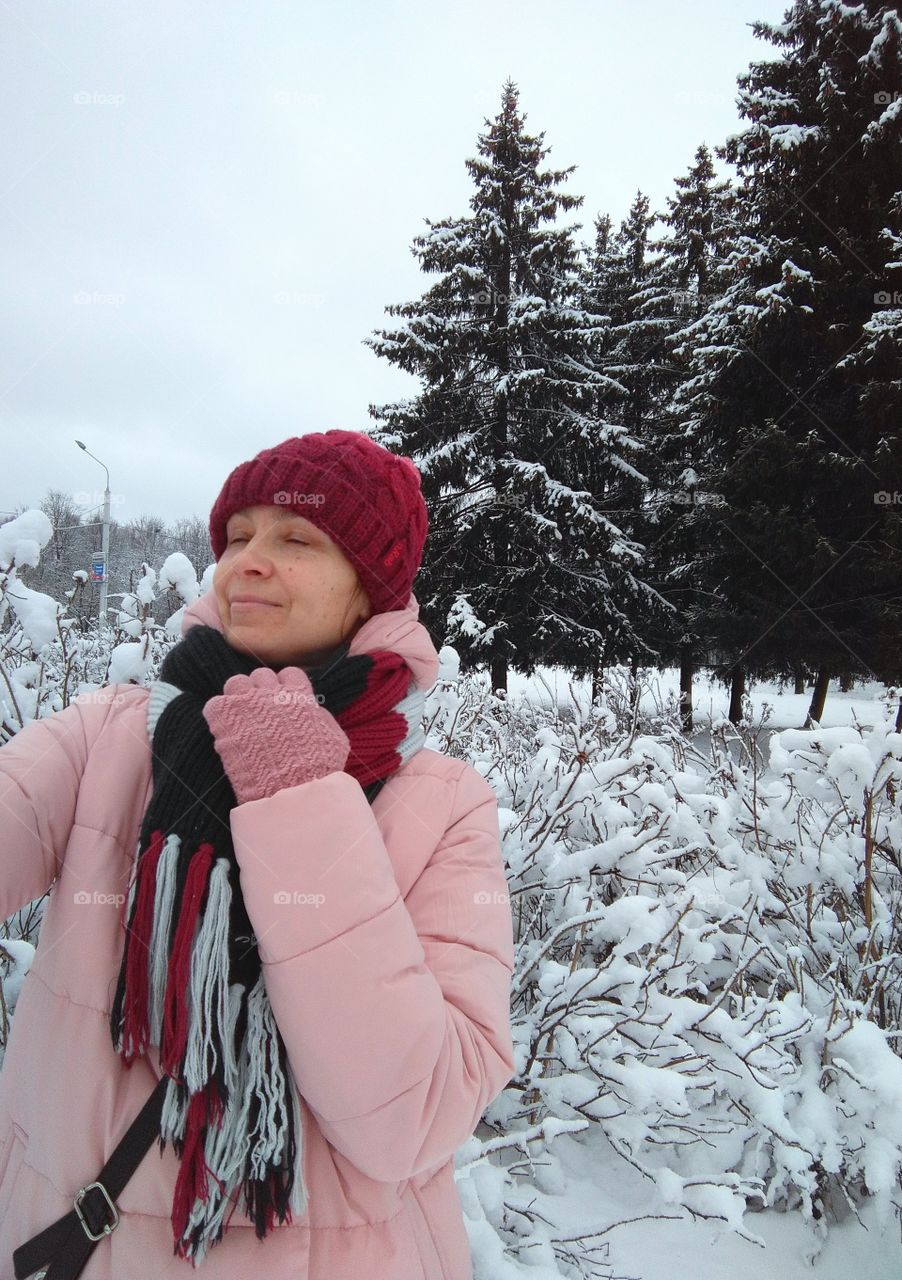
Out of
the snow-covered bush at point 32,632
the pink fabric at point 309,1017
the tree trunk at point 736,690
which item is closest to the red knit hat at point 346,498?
the pink fabric at point 309,1017

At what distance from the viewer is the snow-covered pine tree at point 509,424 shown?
14.2 meters

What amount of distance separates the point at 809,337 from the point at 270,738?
14404 millimetres

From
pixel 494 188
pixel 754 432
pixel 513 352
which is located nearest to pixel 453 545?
pixel 513 352

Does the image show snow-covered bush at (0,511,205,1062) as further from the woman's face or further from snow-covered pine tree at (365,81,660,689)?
snow-covered pine tree at (365,81,660,689)

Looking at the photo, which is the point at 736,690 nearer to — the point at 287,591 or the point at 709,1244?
the point at 709,1244

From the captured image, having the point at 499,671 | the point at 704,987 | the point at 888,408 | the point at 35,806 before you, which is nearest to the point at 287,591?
the point at 35,806

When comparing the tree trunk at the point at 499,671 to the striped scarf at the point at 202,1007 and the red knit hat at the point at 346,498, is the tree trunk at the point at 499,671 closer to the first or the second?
the red knit hat at the point at 346,498

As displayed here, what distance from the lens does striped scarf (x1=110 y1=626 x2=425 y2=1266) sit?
92 centimetres

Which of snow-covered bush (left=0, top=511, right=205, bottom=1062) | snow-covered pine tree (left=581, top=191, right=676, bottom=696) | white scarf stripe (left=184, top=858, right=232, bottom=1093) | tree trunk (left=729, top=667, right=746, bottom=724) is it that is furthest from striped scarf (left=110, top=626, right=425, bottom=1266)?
snow-covered pine tree (left=581, top=191, right=676, bottom=696)

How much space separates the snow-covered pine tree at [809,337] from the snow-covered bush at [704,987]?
10332mm

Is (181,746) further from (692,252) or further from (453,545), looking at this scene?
(692,252)

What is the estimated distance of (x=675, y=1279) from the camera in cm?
191

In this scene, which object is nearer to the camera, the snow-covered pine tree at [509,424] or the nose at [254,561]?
the nose at [254,561]

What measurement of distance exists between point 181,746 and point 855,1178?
2471 mm
